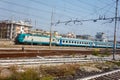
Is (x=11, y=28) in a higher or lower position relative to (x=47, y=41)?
higher

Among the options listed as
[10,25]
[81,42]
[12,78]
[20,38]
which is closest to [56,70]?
[12,78]

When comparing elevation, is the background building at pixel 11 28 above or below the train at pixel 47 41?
above

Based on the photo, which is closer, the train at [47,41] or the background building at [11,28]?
the train at [47,41]

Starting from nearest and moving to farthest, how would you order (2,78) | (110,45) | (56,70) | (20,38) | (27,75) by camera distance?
(2,78), (27,75), (56,70), (20,38), (110,45)

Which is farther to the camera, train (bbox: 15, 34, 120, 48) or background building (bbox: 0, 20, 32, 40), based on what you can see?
background building (bbox: 0, 20, 32, 40)

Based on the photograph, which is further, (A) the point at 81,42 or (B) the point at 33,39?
(A) the point at 81,42

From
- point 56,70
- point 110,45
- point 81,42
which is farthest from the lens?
point 110,45

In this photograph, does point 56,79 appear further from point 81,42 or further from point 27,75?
point 81,42

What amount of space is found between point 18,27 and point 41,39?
184 feet

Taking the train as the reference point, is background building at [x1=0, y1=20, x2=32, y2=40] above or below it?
above

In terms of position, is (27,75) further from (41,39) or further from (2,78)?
(41,39)

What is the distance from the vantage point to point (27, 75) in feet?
35.3

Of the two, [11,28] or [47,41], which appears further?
[11,28]

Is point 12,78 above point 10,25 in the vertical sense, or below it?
below
